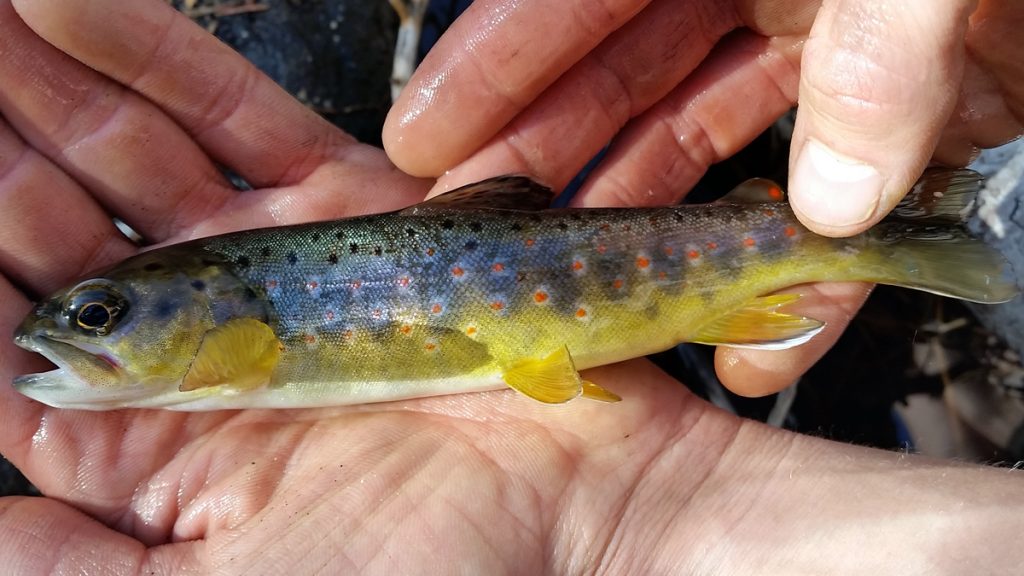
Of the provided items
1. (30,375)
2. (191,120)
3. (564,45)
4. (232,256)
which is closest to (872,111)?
(564,45)

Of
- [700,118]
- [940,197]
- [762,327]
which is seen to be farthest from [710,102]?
[762,327]

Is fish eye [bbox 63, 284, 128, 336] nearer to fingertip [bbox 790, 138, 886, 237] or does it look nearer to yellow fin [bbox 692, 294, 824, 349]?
yellow fin [bbox 692, 294, 824, 349]

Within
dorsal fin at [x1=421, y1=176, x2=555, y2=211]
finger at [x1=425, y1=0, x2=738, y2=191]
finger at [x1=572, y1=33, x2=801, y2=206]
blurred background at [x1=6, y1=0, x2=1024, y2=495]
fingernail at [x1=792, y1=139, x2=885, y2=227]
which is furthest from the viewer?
blurred background at [x1=6, y1=0, x2=1024, y2=495]

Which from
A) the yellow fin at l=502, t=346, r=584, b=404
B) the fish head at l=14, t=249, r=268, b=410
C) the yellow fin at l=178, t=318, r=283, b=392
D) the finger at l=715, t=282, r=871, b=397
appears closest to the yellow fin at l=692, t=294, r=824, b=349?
the finger at l=715, t=282, r=871, b=397

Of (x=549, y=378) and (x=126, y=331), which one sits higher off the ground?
(x=126, y=331)

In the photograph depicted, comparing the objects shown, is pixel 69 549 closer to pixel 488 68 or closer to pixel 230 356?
pixel 230 356

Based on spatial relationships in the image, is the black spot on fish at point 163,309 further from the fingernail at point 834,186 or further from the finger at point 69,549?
the fingernail at point 834,186

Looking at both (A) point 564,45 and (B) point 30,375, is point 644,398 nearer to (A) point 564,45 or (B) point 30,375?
(A) point 564,45
